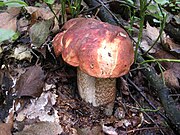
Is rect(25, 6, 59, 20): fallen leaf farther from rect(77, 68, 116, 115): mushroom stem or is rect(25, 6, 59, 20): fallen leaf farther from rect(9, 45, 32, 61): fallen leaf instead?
rect(77, 68, 116, 115): mushroom stem

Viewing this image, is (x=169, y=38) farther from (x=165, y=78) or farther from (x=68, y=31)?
(x=68, y=31)

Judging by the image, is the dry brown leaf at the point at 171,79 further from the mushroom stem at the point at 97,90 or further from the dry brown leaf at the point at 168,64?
the mushroom stem at the point at 97,90

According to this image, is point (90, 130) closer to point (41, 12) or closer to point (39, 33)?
point (39, 33)

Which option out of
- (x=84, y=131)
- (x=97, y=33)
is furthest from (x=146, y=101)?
(x=97, y=33)

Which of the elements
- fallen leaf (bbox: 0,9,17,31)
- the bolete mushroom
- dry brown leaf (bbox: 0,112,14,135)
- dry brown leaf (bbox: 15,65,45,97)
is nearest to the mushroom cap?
the bolete mushroom

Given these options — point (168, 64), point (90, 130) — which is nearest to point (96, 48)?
point (90, 130)

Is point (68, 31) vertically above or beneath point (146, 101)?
above

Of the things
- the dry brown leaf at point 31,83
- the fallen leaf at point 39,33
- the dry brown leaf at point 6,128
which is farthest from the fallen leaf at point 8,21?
the dry brown leaf at point 6,128

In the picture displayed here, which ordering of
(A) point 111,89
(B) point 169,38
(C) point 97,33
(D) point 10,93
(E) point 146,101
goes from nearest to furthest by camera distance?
(C) point 97,33 < (D) point 10,93 < (A) point 111,89 < (E) point 146,101 < (B) point 169,38
